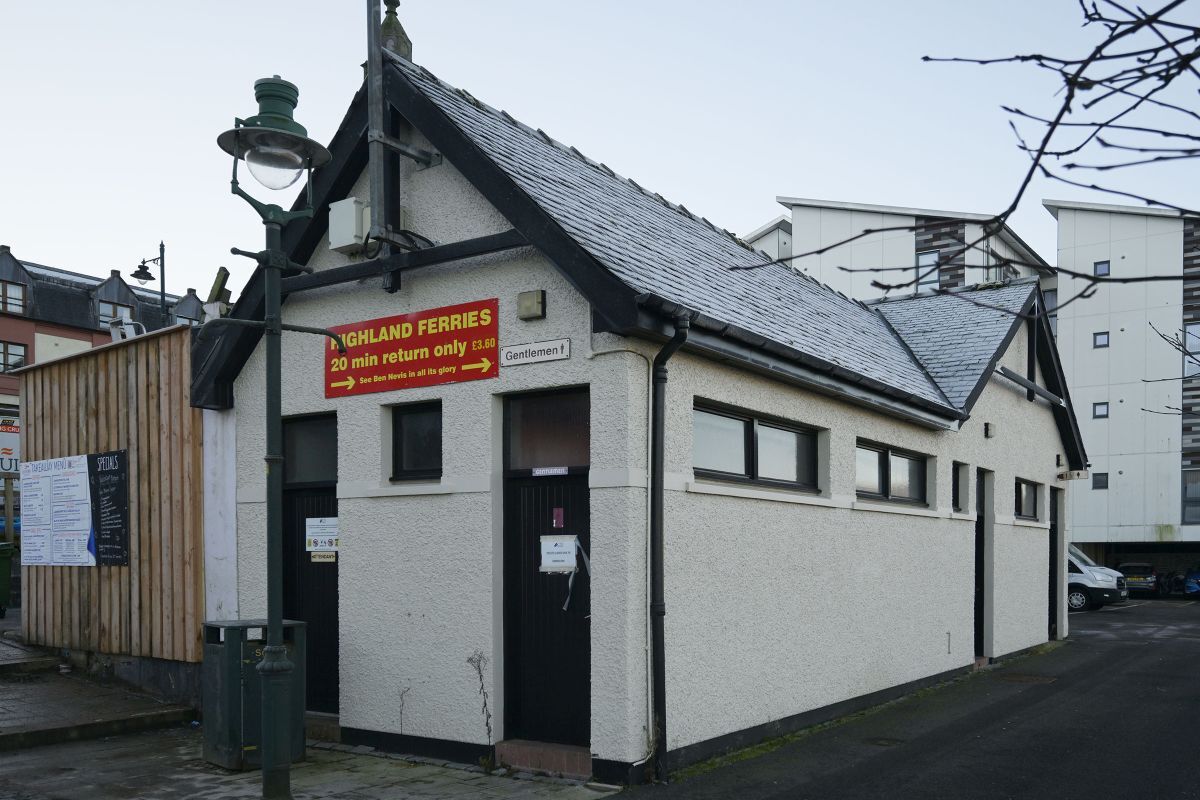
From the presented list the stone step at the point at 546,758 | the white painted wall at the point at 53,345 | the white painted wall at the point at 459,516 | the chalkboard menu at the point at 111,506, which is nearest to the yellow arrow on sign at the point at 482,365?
the white painted wall at the point at 459,516

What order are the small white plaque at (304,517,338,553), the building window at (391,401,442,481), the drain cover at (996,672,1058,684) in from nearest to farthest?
the building window at (391,401,442,481) → the small white plaque at (304,517,338,553) → the drain cover at (996,672,1058,684)

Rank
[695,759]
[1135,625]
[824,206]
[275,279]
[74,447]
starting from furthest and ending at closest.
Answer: [824,206], [1135,625], [74,447], [695,759], [275,279]

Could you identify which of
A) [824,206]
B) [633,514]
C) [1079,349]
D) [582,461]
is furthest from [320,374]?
Answer: [1079,349]

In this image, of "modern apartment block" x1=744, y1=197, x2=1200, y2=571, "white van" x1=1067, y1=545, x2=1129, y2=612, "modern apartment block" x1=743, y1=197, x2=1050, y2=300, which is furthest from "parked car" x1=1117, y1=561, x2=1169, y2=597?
"modern apartment block" x1=743, y1=197, x2=1050, y2=300

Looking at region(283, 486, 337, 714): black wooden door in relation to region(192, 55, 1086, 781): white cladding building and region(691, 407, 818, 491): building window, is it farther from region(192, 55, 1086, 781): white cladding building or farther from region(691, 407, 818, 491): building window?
region(691, 407, 818, 491): building window

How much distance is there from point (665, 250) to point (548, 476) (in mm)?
3130

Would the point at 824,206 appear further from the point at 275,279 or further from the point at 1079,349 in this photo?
the point at 275,279

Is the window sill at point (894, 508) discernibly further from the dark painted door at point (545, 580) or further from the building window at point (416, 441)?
the building window at point (416, 441)

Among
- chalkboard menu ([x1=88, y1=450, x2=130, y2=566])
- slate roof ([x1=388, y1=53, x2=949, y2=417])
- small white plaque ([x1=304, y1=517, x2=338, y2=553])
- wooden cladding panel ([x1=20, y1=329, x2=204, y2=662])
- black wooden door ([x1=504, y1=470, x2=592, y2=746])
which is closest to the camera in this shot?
black wooden door ([x1=504, y1=470, x2=592, y2=746])

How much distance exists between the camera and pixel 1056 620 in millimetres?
19719

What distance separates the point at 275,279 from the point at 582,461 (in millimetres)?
2741

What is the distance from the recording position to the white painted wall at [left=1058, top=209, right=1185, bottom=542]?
39.8 meters

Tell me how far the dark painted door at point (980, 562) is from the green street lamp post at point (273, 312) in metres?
11.7

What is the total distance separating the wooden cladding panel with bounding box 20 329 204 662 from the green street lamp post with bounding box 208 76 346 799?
13.7ft
